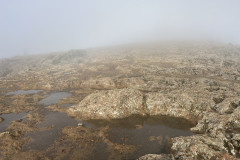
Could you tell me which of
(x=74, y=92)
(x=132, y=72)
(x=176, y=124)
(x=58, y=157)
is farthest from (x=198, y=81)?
(x=58, y=157)

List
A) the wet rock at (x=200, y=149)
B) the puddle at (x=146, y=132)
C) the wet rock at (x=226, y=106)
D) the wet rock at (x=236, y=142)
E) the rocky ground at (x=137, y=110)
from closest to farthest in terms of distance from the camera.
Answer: the wet rock at (x=200, y=149) → the wet rock at (x=236, y=142) → the rocky ground at (x=137, y=110) → the puddle at (x=146, y=132) → the wet rock at (x=226, y=106)

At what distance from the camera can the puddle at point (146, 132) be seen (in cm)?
2859

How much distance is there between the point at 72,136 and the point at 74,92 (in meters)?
28.9

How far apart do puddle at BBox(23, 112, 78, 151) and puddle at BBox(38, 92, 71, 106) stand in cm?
872

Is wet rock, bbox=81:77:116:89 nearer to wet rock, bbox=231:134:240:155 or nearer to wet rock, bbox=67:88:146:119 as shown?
wet rock, bbox=67:88:146:119

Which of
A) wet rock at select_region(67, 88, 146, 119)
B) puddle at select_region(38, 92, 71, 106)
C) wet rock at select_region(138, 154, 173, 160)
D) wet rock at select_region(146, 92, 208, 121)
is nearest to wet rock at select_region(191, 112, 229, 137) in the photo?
wet rock at select_region(146, 92, 208, 121)

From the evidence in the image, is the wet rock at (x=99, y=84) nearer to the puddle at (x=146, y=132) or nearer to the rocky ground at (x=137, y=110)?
the rocky ground at (x=137, y=110)

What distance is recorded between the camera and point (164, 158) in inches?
955

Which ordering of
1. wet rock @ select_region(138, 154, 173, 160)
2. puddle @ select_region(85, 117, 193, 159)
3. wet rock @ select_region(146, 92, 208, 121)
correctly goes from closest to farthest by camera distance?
wet rock @ select_region(138, 154, 173, 160)
puddle @ select_region(85, 117, 193, 159)
wet rock @ select_region(146, 92, 208, 121)

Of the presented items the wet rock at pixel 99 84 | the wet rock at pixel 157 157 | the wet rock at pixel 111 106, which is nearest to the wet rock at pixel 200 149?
the wet rock at pixel 157 157

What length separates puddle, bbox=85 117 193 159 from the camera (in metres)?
28.6

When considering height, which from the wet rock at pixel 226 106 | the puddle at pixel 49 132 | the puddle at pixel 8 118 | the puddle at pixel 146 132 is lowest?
the puddle at pixel 146 132

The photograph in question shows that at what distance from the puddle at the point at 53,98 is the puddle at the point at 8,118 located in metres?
8.07

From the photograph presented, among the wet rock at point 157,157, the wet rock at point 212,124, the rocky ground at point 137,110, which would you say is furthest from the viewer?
the wet rock at point 212,124
